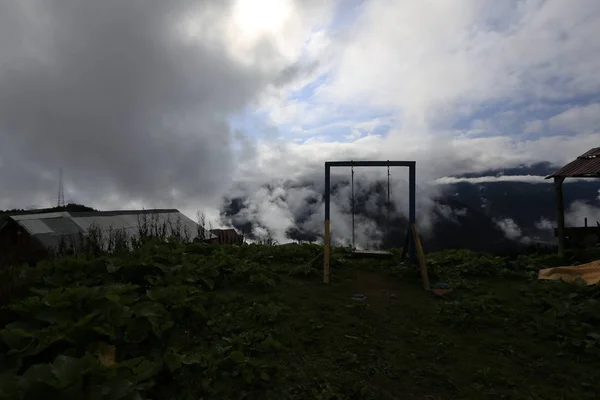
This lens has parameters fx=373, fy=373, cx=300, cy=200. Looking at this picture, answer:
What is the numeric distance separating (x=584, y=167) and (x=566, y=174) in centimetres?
42

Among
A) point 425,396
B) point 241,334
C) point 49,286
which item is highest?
point 49,286

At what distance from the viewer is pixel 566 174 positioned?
9.88 metres

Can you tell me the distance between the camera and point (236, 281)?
19.3 ft

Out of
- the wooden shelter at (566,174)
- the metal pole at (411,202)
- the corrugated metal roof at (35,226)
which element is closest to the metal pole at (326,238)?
the metal pole at (411,202)

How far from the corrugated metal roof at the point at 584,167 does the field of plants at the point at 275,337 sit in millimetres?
5087

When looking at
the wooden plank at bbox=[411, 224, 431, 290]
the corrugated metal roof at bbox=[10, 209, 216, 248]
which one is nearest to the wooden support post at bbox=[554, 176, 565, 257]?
the wooden plank at bbox=[411, 224, 431, 290]

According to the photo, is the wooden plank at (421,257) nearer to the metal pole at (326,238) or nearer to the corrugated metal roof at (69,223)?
the metal pole at (326,238)

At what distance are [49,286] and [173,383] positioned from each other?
10.4 ft

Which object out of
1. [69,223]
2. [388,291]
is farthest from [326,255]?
[69,223]

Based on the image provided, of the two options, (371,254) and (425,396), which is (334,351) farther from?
(371,254)

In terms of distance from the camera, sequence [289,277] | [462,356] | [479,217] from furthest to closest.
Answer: [479,217] < [289,277] < [462,356]

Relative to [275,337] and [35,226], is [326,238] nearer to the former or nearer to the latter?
[275,337]

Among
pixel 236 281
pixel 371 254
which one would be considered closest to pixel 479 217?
pixel 371 254

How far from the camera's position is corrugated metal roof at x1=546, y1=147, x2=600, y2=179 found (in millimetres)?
9200
